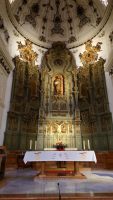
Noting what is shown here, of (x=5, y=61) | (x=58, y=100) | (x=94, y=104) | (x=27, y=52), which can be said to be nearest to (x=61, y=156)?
(x=94, y=104)

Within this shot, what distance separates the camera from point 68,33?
1877 centimetres

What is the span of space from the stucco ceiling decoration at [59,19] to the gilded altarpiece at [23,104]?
154 inches

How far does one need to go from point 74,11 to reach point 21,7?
20.2 ft

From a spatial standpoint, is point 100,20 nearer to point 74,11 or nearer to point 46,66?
point 74,11

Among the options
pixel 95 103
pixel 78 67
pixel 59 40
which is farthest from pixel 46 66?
pixel 95 103

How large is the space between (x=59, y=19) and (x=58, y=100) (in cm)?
1099

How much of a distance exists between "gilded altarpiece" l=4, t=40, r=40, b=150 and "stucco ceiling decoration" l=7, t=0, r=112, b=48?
12.8ft

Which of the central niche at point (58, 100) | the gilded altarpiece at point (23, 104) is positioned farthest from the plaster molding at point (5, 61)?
the central niche at point (58, 100)

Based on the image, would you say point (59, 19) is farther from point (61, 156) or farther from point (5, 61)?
point (61, 156)

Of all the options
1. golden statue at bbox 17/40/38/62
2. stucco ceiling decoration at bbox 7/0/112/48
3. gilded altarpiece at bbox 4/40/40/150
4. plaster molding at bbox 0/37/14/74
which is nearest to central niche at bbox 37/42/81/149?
gilded altarpiece at bbox 4/40/40/150

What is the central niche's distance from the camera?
12.4 meters

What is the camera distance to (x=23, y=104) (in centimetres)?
1290

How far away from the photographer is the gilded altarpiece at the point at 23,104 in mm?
11727

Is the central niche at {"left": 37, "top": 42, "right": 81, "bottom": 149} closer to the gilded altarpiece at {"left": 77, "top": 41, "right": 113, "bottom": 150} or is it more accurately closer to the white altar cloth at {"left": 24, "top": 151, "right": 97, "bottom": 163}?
the gilded altarpiece at {"left": 77, "top": 41, "right": 113, "bottom": 150}
